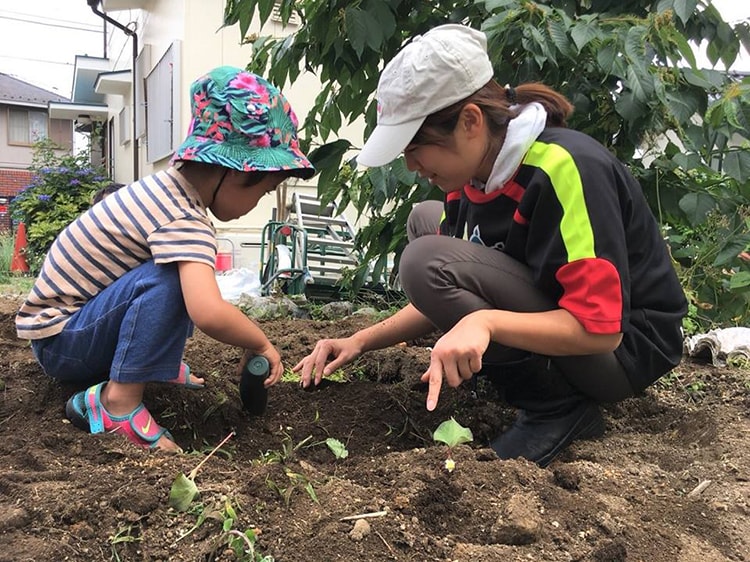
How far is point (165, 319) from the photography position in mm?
1513

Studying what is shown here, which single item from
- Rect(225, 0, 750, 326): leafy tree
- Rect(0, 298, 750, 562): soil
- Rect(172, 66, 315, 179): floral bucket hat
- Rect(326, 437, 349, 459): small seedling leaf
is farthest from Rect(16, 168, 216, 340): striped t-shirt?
Rect(225, 0, 750, 326): leafy tree

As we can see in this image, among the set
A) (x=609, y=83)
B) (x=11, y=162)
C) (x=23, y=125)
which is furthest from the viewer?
(x=23, y=125)

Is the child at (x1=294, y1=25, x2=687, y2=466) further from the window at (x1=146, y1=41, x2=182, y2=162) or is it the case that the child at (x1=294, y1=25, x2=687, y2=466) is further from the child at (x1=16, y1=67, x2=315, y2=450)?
the window at (x1=146, y1=41, x2=182, y2=162)

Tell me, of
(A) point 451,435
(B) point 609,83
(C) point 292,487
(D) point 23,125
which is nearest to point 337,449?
(A) point 451,435

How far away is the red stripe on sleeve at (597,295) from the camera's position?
1.28m

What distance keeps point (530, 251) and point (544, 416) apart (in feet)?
1.42

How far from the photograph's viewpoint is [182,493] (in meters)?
1.07

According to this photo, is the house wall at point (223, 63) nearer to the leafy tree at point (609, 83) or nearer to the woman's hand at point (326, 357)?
the leafy tree at point (609, 83)

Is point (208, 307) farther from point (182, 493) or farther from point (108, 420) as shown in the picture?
point (182, 493)

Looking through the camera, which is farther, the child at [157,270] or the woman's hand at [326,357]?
the woman's hand at [326,357]

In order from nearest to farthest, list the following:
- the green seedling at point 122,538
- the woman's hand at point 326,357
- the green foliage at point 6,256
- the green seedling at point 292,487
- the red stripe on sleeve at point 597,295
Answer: the green seedling at point 122,538, the green seedling at point 292,487, the red stripe on sleeve at point 597,295, the woman's hand at point 326,357, the green foliage at point 6,256

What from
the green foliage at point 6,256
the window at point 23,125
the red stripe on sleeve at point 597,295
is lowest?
the window at point 23,125

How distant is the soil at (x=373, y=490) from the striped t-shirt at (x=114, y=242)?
27 centimetres

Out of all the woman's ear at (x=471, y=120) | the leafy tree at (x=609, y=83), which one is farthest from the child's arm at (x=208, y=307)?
the leafy tree at (x=609, y=83)
